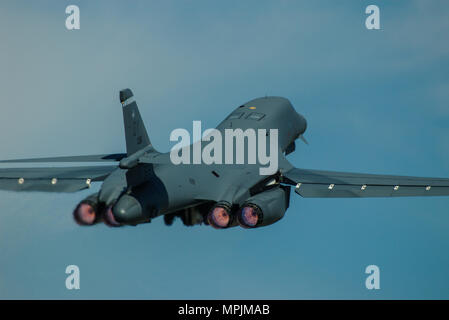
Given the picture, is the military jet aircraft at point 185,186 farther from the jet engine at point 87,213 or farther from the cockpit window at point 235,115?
the cockpit window at point 235,115

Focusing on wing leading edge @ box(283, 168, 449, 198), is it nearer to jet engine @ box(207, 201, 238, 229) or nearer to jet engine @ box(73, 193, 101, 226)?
jet engine @ box(207, 201, 238, 229)

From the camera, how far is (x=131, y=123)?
3878 centimetres

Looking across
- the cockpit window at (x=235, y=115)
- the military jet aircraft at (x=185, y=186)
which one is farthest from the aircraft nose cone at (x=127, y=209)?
the cockpit window at (x=235, y=115)

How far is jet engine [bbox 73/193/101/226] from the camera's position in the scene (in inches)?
1558

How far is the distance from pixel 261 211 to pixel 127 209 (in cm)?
574

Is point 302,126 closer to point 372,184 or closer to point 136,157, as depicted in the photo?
point 372,184

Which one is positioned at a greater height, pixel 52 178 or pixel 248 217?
pixel 52 178

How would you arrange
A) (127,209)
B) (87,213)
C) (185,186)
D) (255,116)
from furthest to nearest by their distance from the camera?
(255,116) → (185,186) → (87,213) → (127,209)


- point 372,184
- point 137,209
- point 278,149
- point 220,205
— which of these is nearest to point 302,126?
point 278,149

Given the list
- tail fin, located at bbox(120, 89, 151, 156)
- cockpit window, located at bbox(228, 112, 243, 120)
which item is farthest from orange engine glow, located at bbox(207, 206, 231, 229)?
cockpit window, located at bbox(228, 112, 243, 120)

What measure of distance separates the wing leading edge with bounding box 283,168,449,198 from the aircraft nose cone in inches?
336

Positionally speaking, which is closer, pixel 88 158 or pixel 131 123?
pixel 131 123

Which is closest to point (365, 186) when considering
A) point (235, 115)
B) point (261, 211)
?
point (261, 211)

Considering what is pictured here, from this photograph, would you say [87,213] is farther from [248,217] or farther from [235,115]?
[235,115]
